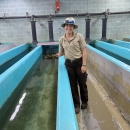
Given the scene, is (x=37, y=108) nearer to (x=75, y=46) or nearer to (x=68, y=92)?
(x=68, y=92)

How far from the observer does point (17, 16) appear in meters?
4.77

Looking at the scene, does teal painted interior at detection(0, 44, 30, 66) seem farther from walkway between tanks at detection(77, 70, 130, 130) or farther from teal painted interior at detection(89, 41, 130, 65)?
teal painted interior at detection(89, 41, 130, 65)

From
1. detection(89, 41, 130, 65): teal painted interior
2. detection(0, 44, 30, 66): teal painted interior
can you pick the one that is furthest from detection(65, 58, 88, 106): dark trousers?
detection(0, 44, 30, 66): teal painted interior

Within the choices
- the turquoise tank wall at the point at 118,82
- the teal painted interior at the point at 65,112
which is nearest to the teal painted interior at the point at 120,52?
the turquoise tank wall at the point at 118,82

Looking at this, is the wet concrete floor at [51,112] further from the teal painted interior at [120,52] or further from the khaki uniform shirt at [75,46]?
the teal painted interior at [120,52]

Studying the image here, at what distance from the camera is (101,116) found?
1479 millimetres

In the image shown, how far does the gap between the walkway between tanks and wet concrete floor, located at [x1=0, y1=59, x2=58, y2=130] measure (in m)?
0.37

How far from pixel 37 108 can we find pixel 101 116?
0.79m

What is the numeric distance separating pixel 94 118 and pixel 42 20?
439 cm

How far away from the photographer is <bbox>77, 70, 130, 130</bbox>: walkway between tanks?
4.39 feet

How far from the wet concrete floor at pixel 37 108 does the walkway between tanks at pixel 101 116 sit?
37 centimetres

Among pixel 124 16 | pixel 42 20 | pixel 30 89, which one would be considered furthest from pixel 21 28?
pixel 124 16

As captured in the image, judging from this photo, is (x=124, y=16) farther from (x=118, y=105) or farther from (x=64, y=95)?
(x=64, y=95)

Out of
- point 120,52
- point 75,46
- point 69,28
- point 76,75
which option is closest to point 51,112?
point 76,75
